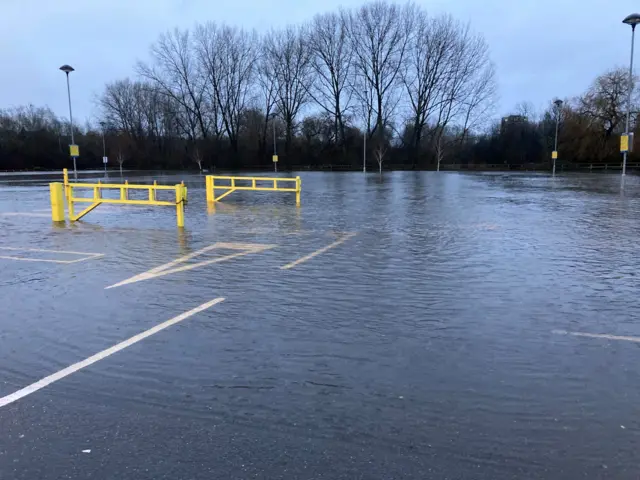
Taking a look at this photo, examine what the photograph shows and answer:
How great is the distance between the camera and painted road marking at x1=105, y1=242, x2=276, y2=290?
24.6 feet

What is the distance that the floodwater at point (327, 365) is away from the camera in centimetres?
299

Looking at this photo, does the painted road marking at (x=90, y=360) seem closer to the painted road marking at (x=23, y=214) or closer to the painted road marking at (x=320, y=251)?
the painted road marking at (x=320, y=251)

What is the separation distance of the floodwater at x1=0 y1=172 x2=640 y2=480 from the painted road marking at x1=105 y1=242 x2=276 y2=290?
0.23 ft

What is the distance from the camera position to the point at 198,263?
8.52 m

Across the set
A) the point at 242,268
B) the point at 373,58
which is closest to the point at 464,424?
the point at 242,268

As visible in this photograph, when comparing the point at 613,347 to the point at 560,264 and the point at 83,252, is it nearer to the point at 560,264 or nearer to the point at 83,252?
the point at 560,264

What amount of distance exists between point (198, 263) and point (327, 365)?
4.77 metres

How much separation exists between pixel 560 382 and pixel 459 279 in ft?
11.0

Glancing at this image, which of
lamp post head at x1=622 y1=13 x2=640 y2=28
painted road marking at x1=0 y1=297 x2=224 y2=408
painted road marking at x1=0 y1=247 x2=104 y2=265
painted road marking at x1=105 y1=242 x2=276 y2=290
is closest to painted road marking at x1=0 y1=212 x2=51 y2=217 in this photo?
painted road marking at x1=0 y1=247 x2=104 y2=265

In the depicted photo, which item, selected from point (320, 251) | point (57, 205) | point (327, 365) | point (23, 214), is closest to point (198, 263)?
point (320, 251)

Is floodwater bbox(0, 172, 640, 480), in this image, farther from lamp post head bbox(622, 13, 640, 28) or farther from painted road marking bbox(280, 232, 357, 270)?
lamp post head bbox(622, 13, 640, 28)

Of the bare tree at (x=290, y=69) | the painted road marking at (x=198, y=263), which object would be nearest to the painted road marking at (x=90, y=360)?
the painted road marking at (x=198, y=263)

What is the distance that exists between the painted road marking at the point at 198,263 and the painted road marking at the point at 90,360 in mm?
1882

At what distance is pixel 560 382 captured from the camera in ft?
12.8
